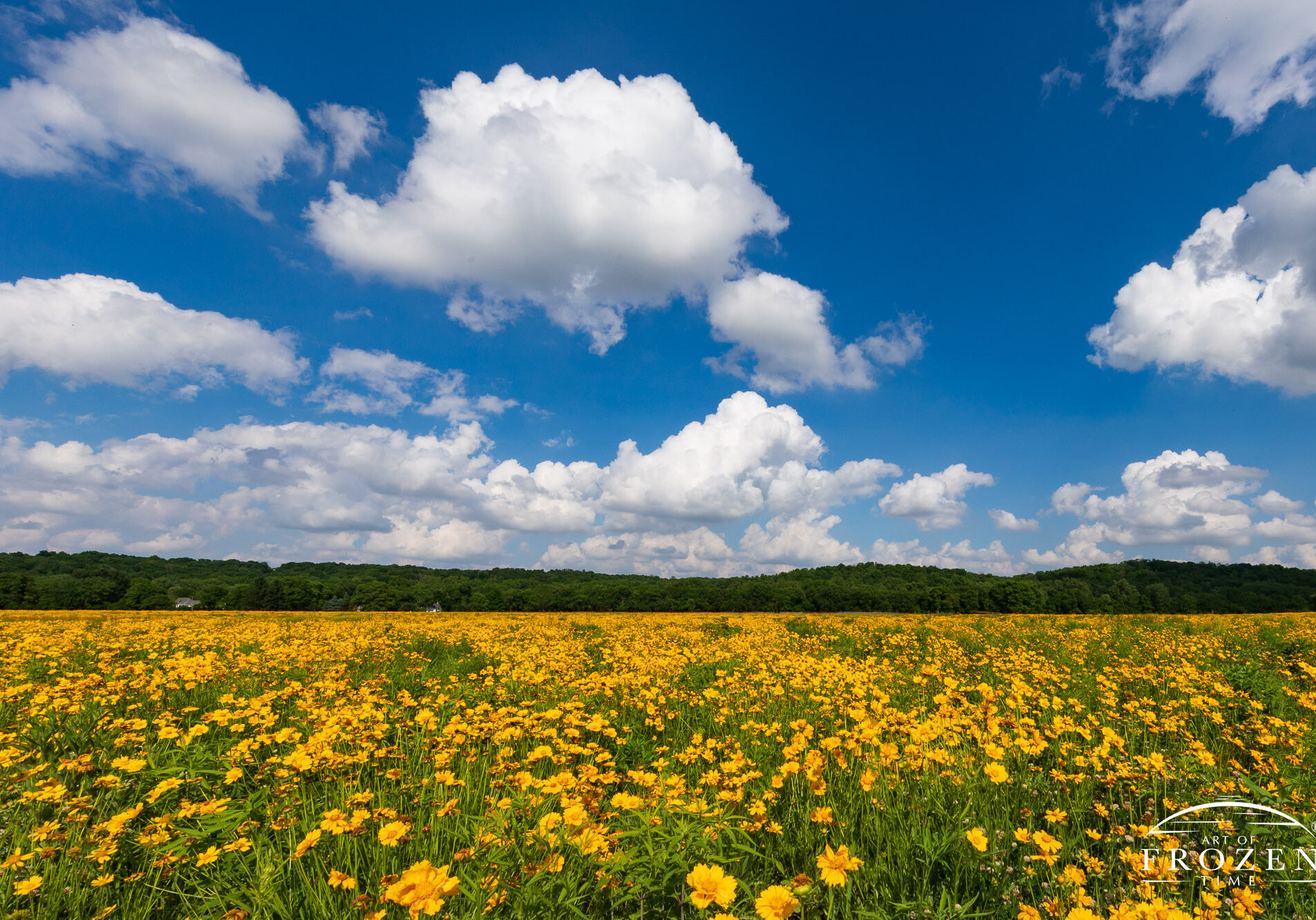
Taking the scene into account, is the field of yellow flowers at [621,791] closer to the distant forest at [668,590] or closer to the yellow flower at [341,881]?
the yellow flower at [341,881]

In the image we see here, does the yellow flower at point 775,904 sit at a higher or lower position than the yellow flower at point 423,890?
lower

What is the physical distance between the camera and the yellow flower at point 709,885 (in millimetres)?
2092

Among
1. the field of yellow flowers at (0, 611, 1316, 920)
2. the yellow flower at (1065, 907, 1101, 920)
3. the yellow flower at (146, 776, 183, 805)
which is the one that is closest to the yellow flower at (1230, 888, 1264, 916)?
the field of yellow flowers at (0, 611, 1316, 920)

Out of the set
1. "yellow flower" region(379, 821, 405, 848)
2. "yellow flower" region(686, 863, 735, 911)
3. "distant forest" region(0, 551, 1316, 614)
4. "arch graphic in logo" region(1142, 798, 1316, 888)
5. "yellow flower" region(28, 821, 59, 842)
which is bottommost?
"distant forest" region(0, 551, 1316, 614)

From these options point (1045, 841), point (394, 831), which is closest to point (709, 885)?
point (394, 831)

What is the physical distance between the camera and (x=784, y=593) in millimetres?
63438

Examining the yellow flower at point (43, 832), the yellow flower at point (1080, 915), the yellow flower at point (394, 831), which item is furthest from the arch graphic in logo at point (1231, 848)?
the yellow flower at point (43, 832)

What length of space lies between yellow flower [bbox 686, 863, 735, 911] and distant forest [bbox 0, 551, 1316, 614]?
2221 inches

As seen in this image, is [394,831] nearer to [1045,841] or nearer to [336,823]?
[336,823]

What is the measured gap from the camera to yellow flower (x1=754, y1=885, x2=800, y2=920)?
83.4 inches

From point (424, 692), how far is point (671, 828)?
585cm

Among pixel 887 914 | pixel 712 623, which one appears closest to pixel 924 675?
pixel 887 914

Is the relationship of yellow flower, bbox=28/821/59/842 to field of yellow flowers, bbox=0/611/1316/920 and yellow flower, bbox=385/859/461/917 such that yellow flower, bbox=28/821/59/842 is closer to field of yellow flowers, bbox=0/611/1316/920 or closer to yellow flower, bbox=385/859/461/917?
field of yellow flowers, bbox=0/611/1316/920

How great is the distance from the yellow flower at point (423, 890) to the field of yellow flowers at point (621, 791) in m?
0.01
